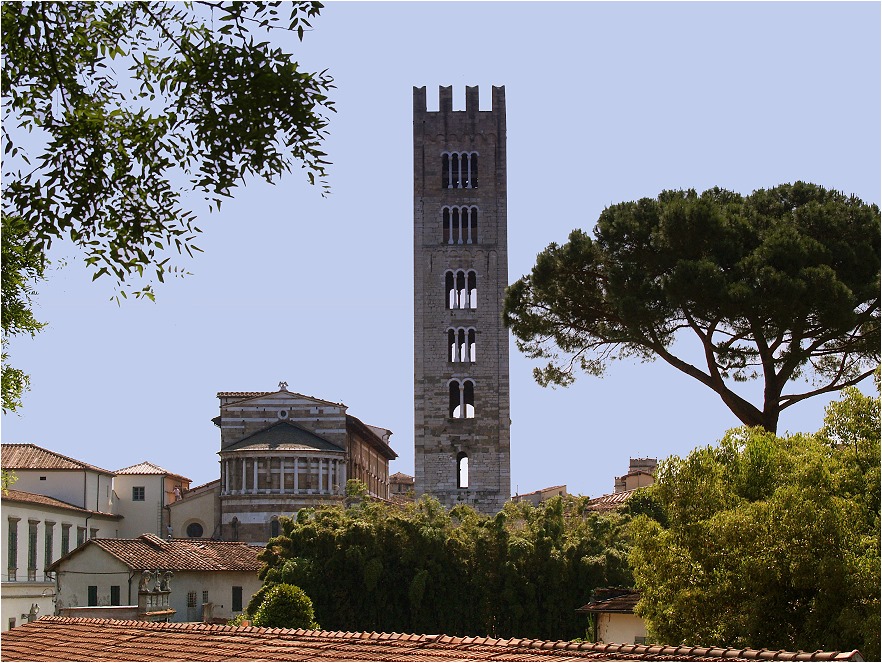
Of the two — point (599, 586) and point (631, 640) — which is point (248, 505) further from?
point (631, 640)

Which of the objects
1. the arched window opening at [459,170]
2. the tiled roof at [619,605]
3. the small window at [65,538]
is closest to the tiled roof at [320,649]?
the tiled roof at [619,605]

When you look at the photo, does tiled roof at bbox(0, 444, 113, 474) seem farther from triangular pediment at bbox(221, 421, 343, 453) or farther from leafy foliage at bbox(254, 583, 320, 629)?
leafy foliage at bbox(254, 583, 320, 629)

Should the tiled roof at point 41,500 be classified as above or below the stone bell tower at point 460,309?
below

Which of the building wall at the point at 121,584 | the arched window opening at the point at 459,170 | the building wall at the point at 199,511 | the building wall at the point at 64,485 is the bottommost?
the building wall at the point at 121,584

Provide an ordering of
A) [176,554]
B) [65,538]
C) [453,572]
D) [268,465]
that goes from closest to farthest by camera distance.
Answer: [453,572] < [176,554] < [65,538] < [268,465]

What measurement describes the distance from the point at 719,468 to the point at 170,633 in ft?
30.1

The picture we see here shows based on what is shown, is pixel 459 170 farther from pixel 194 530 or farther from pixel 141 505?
pixel 141 505

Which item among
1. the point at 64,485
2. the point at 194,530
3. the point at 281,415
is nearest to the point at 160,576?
the point at 64,485

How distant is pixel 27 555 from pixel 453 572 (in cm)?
2090

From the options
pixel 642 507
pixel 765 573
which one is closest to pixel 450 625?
pixel 642 507

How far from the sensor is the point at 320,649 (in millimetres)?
12844

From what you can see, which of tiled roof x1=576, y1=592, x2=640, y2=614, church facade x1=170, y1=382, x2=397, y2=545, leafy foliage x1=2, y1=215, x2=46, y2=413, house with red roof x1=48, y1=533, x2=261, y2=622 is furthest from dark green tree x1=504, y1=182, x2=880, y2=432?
church facade x1=170, y1=382, x2=397, y2=545

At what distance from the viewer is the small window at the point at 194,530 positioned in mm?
61219

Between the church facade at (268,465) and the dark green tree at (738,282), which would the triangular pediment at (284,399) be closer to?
the church facade at (268,465)
